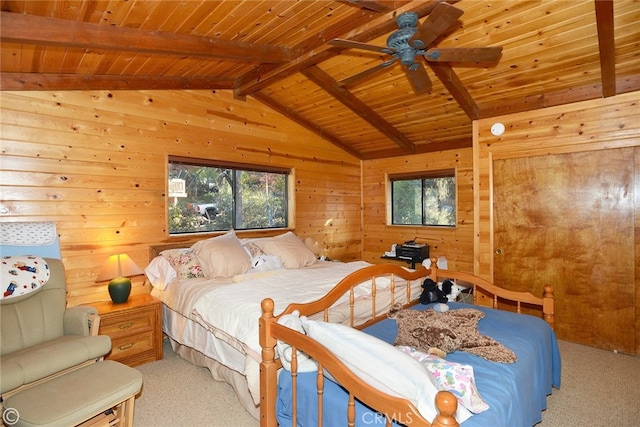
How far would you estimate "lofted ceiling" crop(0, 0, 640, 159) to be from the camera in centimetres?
221

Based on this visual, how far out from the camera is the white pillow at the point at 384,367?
111 cm

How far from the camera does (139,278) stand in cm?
345

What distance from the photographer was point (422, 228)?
5191 millimetres

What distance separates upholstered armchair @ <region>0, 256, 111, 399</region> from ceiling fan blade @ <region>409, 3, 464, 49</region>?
279cm

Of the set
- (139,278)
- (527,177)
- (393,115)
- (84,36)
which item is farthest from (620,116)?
(139,278)

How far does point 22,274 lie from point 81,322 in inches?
20.0

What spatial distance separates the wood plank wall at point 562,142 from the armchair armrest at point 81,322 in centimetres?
385

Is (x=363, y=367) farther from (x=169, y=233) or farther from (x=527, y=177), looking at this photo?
(x=527, y=177)

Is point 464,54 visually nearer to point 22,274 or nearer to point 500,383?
point 500,383

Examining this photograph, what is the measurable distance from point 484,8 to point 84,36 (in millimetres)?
2942

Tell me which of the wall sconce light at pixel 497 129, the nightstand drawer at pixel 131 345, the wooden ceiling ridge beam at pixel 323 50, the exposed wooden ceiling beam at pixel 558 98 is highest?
the wooden ceiling ridge beam at pixel 323 50

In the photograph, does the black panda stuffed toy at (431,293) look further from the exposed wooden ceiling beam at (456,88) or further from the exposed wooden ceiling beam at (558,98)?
the exposed wooden ceiling beam at (558,98)

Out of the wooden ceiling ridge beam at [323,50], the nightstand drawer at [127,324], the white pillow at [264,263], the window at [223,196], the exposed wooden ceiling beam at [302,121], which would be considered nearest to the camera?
the wooden ceiling ridge beam at [323,50]

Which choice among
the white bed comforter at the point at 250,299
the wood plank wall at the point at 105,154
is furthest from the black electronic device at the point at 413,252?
the wood plank wall at the point at 105,154
